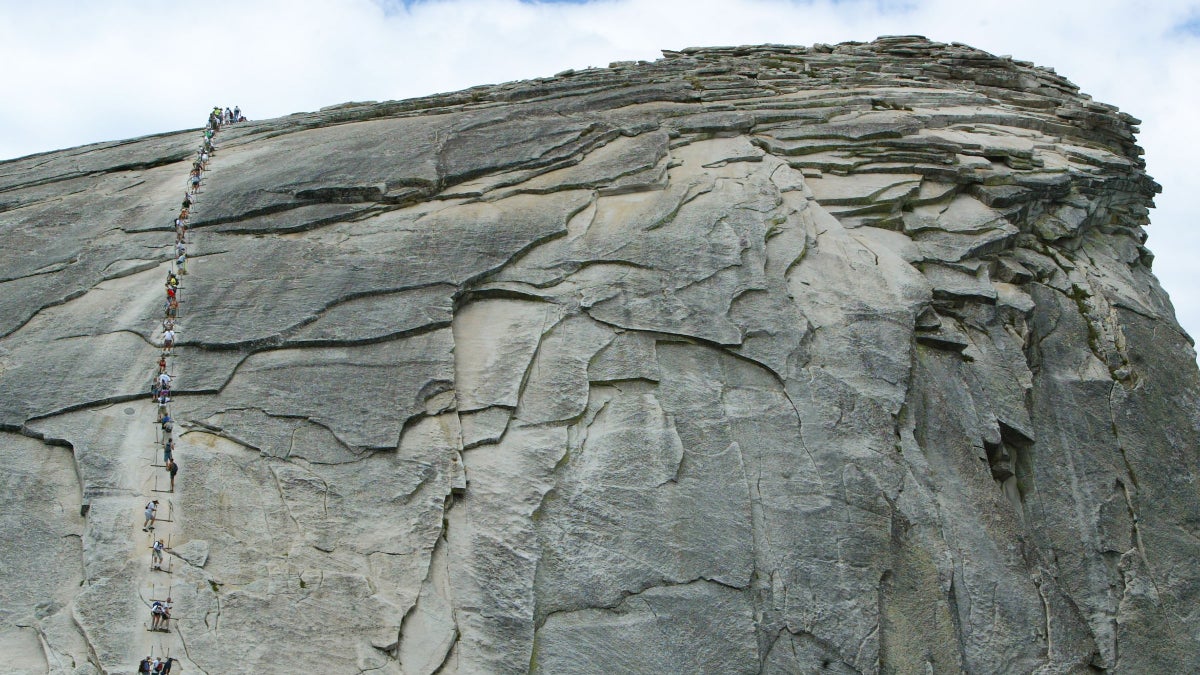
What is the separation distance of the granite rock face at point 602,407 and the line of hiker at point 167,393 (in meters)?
0.25

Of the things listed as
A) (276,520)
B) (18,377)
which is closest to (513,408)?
(276,520)

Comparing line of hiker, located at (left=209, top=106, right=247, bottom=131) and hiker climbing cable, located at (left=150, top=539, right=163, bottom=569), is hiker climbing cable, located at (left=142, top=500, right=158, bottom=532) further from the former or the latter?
line of hiker, located at (left=209, top=106, right=247, bottom=131)

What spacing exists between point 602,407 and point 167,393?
8204 mm

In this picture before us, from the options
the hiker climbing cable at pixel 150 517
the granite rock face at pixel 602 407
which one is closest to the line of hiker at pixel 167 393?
the hiker climbing cable at pixel 150 517

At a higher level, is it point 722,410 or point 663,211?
point 663,211

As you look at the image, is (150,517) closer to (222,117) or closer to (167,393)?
(167,393)

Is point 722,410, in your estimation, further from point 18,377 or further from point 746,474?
point 18,377

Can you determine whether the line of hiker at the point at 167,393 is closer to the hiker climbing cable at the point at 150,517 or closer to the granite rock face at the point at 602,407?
the hiker climbing cable at the point at 150,517

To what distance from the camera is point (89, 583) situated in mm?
19344

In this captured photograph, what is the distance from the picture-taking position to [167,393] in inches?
882

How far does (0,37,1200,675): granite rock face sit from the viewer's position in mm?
20047

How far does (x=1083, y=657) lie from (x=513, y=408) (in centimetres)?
1218

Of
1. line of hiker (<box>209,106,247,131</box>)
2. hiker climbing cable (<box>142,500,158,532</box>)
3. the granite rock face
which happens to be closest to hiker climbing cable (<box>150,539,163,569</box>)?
the granite rock face

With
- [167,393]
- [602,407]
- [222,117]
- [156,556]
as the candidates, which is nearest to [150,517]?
[156,556]
